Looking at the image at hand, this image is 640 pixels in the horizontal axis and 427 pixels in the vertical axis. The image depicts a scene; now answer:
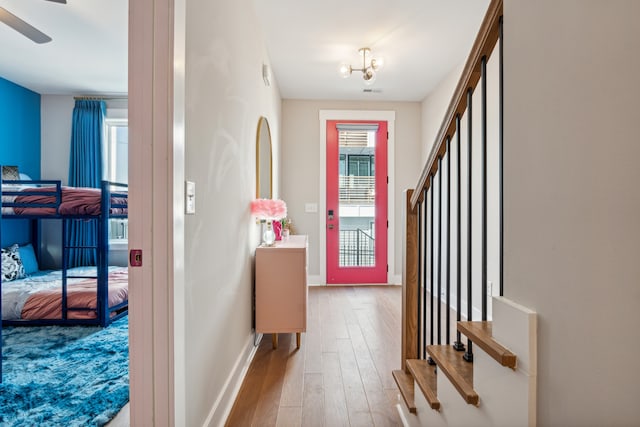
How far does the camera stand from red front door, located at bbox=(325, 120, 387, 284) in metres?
4.61

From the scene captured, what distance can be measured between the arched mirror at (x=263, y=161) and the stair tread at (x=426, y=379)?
A: 1.71m

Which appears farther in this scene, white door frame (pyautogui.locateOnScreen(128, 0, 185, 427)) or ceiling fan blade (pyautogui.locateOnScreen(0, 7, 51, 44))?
ceiling fan blade (pyautogui.locateOnScreen(0, 7, 51, 44))

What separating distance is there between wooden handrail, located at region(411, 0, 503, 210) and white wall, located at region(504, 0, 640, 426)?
6.5 inches

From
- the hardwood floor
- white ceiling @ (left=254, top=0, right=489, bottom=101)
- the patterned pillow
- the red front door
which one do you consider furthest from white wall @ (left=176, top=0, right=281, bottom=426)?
the patterned pillow

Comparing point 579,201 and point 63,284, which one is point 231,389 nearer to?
point 579,201

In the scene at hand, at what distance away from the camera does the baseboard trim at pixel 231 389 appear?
1514 mm

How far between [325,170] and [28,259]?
396 cm

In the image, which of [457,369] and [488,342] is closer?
[488,342]

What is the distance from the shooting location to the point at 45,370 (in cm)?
204

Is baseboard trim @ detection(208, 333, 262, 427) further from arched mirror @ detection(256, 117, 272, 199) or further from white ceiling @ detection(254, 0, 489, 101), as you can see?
white ceiling @ detection(254, 0, 489, 101)

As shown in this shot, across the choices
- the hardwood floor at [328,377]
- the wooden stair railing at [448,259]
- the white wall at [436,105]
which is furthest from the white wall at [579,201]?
the white wall at [436,105]

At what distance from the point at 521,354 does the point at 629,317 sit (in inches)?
11.1

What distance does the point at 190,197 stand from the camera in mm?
1235

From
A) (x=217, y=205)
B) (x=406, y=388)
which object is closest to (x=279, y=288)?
(x=217, y=205)
